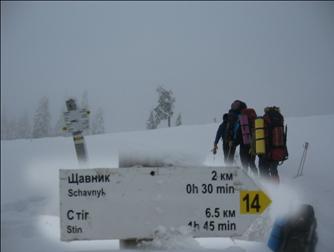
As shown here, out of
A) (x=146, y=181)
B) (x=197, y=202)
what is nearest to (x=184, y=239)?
(x=197, y=202)

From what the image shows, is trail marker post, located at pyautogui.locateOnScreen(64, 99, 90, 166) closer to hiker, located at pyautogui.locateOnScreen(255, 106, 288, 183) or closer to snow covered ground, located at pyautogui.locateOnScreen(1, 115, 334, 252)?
snow covered ground, located at pyautogui.locateOnScreen(1, 115, 334, 252)

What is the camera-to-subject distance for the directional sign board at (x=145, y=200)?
3557 millimetres

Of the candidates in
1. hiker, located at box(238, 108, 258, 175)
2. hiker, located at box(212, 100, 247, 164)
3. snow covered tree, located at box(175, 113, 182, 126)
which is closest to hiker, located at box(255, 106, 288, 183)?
hiker, located at box(238, 108, 258, 175)

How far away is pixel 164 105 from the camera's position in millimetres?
3910

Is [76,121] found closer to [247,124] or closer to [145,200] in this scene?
[145,200]

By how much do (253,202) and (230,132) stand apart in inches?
31.6

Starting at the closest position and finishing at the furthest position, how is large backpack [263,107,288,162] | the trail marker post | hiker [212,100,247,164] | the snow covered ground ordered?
the snow covered ground → large backpack [263,107,288,162] → hiker [212,100,247,164] → the trail marker post

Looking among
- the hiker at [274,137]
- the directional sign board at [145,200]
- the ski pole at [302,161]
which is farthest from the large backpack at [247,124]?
the ski pole at [302,161]

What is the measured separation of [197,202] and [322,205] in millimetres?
1260

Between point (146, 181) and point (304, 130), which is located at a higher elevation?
point (304, 130)

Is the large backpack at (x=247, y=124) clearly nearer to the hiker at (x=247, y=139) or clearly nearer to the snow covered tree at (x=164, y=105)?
the hiker at (x=247, y=139)

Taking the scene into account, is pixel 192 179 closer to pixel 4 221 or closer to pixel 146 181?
pixel 146 181

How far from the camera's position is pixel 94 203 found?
357 centimetres

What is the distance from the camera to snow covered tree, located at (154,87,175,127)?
152 inches
